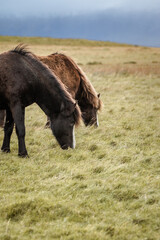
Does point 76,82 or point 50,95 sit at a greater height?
point 76,82

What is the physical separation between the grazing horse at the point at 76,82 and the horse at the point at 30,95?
1.50 meters

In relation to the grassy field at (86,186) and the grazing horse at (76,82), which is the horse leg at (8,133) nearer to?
the grassy field at (86,186)

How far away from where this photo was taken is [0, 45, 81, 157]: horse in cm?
572

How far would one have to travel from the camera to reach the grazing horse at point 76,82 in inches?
299

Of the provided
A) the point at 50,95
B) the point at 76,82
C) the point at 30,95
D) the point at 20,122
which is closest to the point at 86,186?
the point at 20,122

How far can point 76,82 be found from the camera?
7793mm

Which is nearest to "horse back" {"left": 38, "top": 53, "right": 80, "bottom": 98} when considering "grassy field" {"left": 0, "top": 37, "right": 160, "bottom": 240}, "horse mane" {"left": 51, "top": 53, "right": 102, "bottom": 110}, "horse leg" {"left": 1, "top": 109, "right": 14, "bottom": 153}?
"horse mane" {"left": 51, "top": 53, "right": 102, "bottom": 110}

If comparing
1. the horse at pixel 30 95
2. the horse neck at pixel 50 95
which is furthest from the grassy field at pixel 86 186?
the horse neck at pixel 50 95

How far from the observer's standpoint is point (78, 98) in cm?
818

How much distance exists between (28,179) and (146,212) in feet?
6.50

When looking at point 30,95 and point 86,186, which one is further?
point 30,95

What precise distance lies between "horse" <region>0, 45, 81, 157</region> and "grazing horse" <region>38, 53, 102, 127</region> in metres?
1.50

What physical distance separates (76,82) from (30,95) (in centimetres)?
212

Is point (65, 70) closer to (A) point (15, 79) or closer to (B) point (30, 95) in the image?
(B) point (30, 95)
